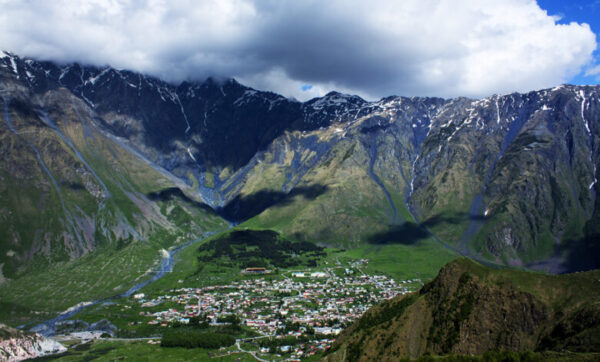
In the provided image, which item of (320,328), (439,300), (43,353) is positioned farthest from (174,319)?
(439,300)

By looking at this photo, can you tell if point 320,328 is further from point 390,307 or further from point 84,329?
point 84,329

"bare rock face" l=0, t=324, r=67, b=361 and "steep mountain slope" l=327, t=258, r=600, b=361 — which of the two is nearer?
"steep mountain slope" l=327, t=258, r=600, b=361

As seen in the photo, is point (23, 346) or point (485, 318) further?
point (23, 346)

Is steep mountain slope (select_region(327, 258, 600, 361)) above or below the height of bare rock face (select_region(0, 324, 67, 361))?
above

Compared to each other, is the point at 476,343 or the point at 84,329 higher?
the point at 476,343

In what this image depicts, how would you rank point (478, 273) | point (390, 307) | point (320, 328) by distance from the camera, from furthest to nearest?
1. point (320, 328)
2. point (390, 307)
3. point (478, 273)
